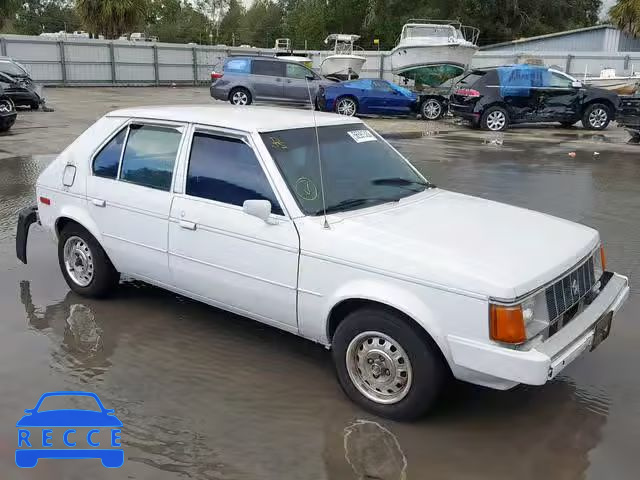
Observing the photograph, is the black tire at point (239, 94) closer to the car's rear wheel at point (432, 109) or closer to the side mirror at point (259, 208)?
the car's rear wheel at point (432, 109)

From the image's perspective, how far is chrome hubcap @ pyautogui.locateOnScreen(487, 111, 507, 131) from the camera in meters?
18.4

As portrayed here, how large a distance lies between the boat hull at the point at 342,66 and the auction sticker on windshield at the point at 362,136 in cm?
2556

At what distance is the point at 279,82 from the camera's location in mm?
21875

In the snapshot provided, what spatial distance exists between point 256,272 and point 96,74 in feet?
110

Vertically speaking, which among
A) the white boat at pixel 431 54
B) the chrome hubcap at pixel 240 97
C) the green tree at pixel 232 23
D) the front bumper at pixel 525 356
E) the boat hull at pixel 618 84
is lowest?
the front bumper at pixel 525 356

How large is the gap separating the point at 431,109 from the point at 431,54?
17.0 ft

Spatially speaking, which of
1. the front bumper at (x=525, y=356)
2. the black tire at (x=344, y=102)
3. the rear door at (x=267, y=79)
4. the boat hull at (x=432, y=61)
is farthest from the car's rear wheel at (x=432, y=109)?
the front bumper at (x=525, y=356)

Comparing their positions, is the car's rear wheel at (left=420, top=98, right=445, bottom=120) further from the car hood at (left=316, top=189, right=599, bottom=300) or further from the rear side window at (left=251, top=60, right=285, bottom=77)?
the car hood at (left=316, top=189, right=599, bottom=300)

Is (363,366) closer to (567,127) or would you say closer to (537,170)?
(537,170)

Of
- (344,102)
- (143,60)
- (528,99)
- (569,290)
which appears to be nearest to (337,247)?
(569,290)

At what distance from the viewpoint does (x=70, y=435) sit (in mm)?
3609

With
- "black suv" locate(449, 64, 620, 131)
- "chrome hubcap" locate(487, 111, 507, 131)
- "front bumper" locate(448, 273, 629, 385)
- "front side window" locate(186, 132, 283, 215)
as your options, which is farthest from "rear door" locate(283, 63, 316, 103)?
"front bumper" locate(448, 273, 629, 385)

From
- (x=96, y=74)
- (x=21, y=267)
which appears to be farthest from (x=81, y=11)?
(x=21, y=267)

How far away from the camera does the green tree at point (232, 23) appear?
3196 inches
